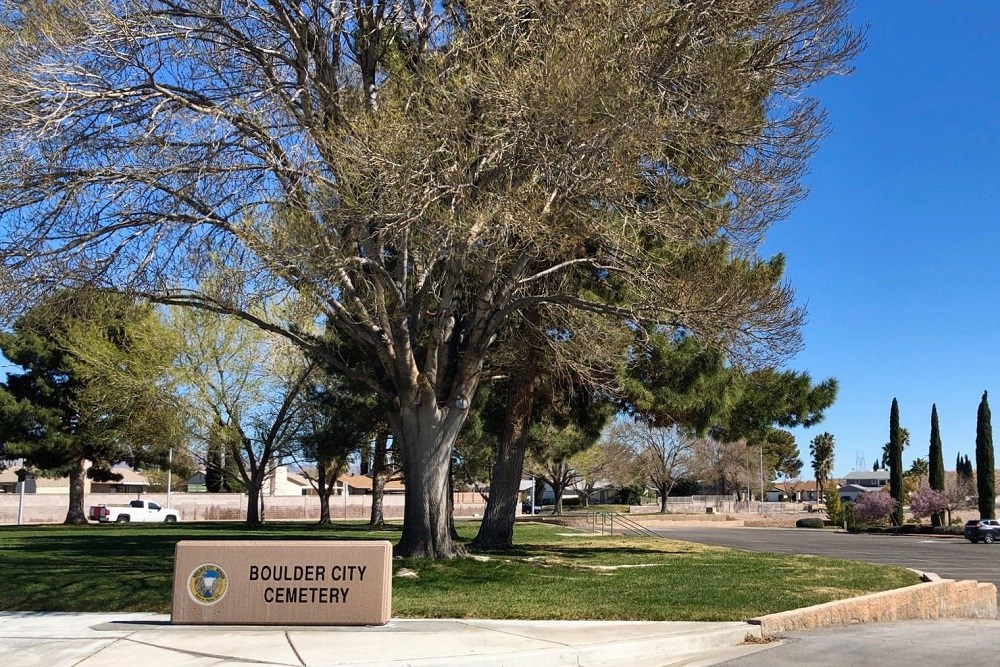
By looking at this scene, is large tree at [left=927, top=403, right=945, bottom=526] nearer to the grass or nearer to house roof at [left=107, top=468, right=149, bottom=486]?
the grass

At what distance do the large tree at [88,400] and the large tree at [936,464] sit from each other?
149ft

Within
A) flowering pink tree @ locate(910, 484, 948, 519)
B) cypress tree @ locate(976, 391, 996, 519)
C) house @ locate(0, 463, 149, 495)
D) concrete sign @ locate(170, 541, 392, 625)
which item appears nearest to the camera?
concrete sign @ locate(170, 541, 392, 625)

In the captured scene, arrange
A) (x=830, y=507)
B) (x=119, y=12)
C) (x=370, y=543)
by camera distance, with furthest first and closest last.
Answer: (x=830, y=507) < (x=119, y=12) < (x=370, y=543)

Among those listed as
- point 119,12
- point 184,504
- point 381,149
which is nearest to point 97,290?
point 119,12

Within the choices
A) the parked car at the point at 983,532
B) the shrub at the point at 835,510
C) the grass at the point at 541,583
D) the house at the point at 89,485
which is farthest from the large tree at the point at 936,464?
the house at the point at 89,485

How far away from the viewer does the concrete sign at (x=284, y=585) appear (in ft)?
36.0

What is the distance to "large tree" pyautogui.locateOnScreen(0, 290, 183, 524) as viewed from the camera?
3597cm

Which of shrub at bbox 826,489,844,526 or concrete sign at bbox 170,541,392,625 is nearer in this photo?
concrete sign at bbox 170,541,392,625

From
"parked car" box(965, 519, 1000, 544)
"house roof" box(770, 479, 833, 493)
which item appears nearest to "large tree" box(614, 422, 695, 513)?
"parked car" box(965, 519, 1000, 544)

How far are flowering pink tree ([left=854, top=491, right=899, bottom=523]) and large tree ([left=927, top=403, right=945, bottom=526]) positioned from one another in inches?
101

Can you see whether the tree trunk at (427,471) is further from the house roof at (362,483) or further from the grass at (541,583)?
the house roof at (362,483)

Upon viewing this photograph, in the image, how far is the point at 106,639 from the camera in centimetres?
1023

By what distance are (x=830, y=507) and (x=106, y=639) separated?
6130 centimetres

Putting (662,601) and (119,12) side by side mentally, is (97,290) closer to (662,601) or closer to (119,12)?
(119,12)
